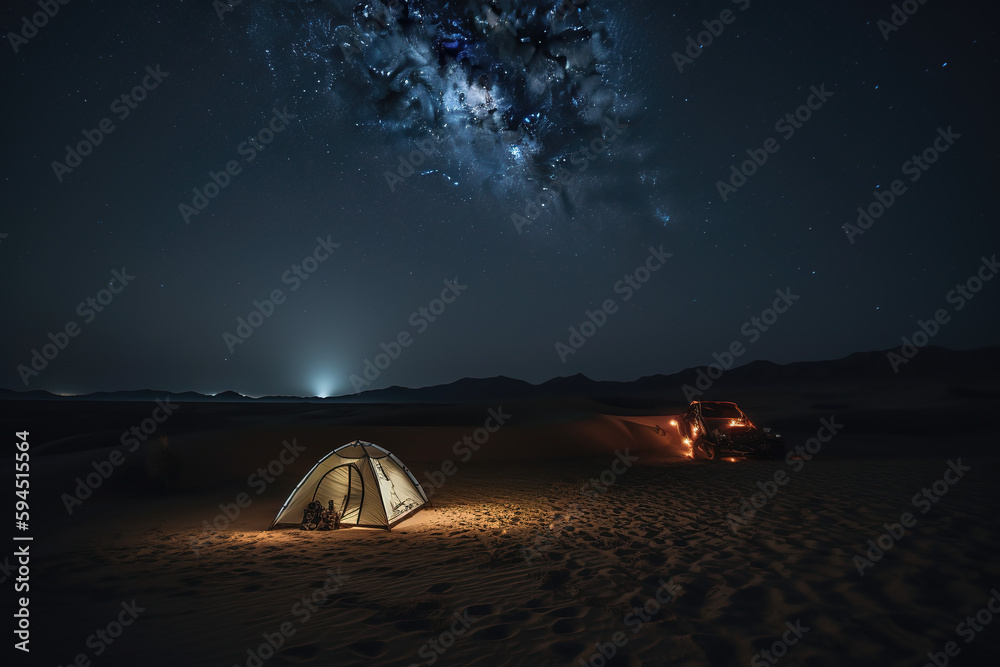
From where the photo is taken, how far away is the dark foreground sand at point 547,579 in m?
3.82

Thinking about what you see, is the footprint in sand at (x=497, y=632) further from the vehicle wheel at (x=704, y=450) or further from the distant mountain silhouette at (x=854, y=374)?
the distant mountain silhouette at (x=854, y=374)

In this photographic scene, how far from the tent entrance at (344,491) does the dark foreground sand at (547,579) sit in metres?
0.46

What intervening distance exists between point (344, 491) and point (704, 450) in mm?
14406

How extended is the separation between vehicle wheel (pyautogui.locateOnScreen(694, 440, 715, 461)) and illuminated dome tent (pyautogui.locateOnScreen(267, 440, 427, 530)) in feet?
41.0

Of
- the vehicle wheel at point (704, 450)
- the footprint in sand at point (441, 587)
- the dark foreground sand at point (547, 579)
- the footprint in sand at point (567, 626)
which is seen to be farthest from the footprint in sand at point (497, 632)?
the vehicle wheel at point (704, 450)

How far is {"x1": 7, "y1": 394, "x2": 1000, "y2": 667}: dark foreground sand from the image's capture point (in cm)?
382

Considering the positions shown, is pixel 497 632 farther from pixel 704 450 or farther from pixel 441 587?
pixel 704 450

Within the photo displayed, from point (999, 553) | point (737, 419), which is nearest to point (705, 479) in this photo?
point (737, 419)

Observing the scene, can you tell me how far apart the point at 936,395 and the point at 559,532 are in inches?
1887

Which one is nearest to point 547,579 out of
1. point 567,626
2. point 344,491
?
point 567,626

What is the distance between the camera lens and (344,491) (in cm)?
929

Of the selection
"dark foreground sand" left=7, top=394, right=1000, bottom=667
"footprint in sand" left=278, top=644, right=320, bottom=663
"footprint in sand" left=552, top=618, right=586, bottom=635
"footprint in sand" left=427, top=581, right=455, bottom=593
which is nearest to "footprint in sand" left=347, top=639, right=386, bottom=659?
"dark foreground sand" left=7, top=394, right=1000, bottom=667

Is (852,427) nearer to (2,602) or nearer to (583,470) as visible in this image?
(583,470)

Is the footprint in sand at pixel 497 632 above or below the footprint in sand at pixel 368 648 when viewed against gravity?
below
